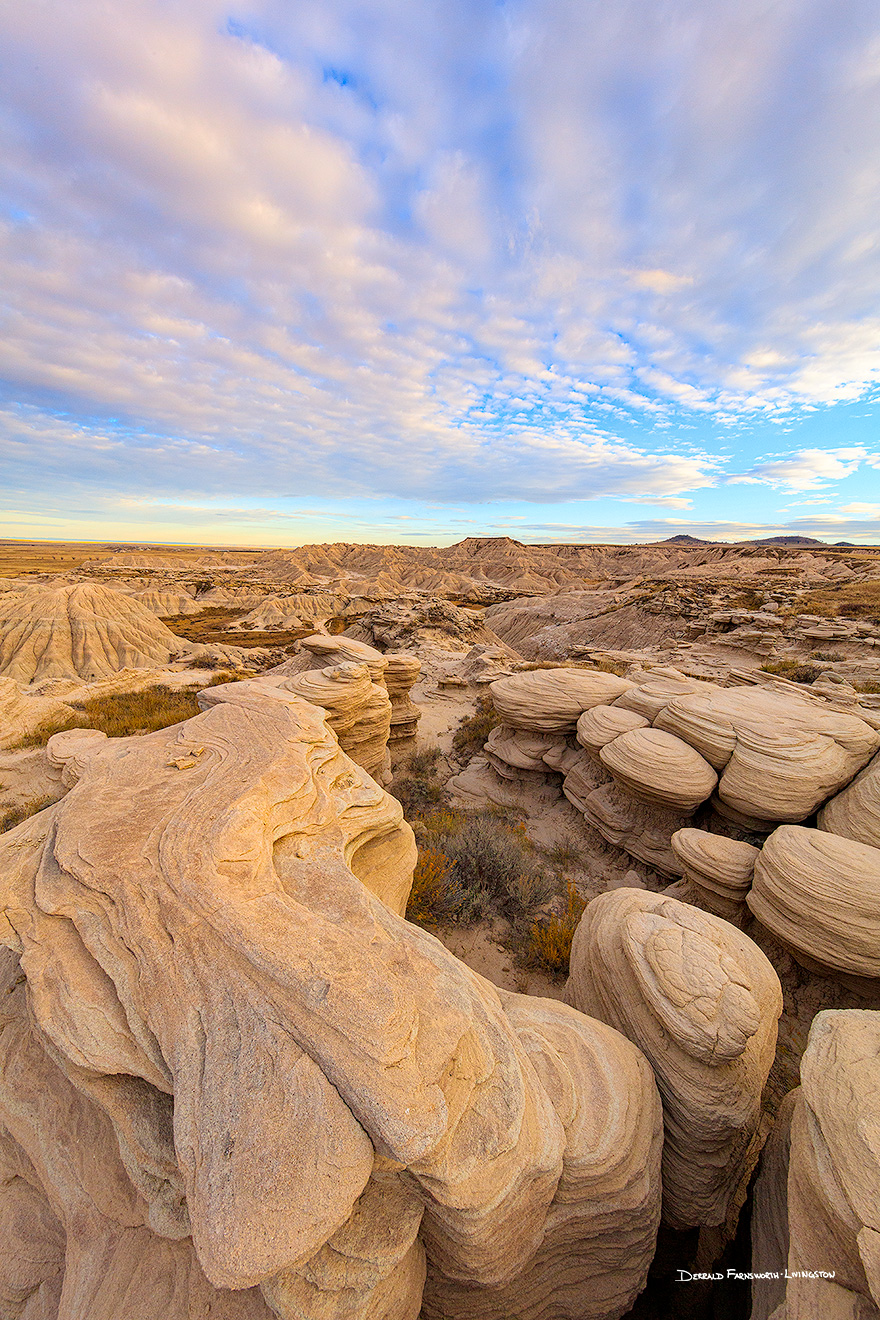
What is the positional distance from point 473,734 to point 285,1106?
8.51 metres

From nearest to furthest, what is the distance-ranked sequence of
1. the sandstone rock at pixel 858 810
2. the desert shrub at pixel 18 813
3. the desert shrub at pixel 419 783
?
the sandstone rock at pixel 858 810
the desert shrub at pixel 18 813
the desert shrub at pixel 419 783

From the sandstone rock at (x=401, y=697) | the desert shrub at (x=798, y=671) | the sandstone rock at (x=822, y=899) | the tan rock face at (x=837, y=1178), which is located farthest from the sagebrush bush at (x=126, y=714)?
the desert shrub at (x=798, y=671)

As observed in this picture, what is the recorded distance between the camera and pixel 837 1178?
1.82 meters

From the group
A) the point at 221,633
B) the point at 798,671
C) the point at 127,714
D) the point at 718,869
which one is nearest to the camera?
the point at 718,869

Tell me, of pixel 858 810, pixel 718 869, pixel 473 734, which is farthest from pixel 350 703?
pixel 858 810

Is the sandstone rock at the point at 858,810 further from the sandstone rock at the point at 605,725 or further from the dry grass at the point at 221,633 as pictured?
the dry grass at the point at 221,633

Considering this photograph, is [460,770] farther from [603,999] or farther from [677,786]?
[603,999]

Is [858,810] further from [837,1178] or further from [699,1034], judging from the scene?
[837,1178]

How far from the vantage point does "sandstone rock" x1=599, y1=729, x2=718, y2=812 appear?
569 centimetres

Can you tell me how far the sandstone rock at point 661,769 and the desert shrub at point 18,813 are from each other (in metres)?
7.81

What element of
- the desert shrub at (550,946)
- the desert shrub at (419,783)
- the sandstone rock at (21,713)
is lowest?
the desert shrub at (419,783)

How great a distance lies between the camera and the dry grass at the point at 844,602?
51.0 ft

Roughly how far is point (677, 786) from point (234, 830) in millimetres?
5080

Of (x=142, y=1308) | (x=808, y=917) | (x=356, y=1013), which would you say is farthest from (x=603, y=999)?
(x=142, y=1308)
